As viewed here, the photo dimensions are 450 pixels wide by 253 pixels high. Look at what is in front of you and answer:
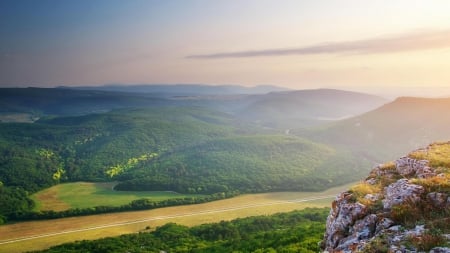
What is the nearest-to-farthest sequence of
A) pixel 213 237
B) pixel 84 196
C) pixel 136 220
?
pixel 213 237 < pixel 136 220 < pixel 84 196

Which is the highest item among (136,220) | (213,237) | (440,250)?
(440,250)

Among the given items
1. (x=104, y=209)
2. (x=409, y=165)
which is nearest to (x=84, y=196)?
(x=104, y=209)

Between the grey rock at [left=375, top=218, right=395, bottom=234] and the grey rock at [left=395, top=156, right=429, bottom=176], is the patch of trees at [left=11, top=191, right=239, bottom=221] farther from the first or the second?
the grey rock at [left=375, top=218, right=395, bottom=234]

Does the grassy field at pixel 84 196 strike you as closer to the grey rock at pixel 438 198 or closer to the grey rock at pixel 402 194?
the grey rock at pixel 402 194

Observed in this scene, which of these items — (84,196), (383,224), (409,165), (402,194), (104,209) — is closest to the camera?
(383,224)

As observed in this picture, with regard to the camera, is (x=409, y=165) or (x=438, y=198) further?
(x=409, y=165)

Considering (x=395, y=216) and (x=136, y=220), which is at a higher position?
(x=395, y=216)

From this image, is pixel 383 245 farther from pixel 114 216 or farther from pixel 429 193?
pixel 114 216

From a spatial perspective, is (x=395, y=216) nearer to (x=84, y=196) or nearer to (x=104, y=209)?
(x=104, y=209)
